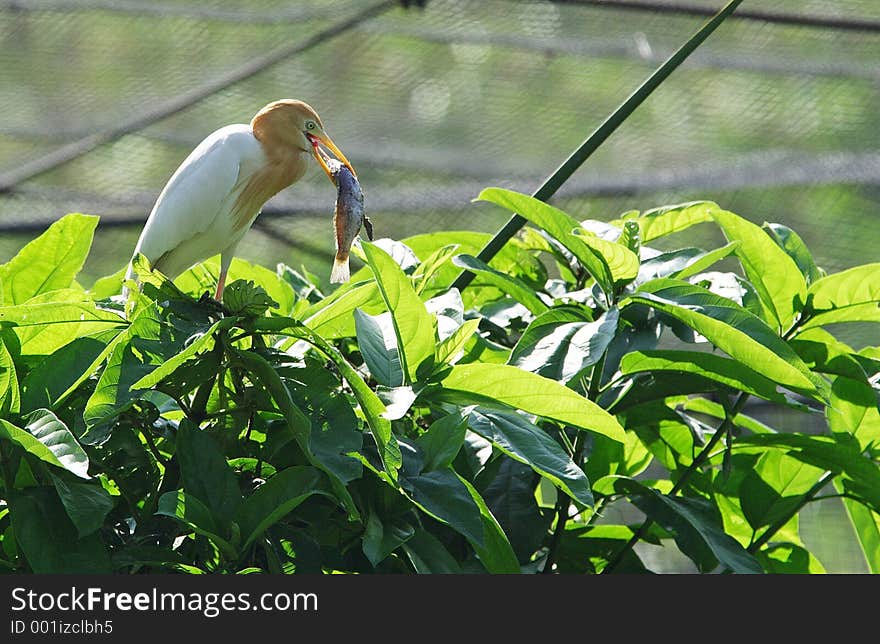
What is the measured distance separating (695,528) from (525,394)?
0.56ft

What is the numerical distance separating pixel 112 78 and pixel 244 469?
5.18 feet

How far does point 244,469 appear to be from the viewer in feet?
2.23

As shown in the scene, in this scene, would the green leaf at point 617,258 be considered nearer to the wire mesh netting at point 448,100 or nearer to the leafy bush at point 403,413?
the leafy bush at point 403,413

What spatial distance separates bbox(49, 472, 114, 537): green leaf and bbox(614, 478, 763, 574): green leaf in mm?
368

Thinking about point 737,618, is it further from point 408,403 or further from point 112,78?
point 112,78

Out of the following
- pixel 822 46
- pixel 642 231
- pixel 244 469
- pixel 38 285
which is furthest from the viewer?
pixel 822 46

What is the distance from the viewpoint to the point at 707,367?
73 centimetres

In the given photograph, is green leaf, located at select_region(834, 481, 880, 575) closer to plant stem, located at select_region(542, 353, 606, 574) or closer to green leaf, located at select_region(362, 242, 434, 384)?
plant stem, located at select_region(542, 353, 606, 574)

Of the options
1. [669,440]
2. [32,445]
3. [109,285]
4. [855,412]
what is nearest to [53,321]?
[32,445]

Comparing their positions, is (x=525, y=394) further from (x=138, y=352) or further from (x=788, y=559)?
(x=788, y=559)

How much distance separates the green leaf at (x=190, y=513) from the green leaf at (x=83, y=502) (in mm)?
30

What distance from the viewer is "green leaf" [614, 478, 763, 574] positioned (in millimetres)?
720

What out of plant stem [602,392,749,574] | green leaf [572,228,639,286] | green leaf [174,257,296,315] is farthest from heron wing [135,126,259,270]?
plant stem [602,392,749,574]

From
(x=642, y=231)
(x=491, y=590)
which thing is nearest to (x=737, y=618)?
(x=491, y=590)
